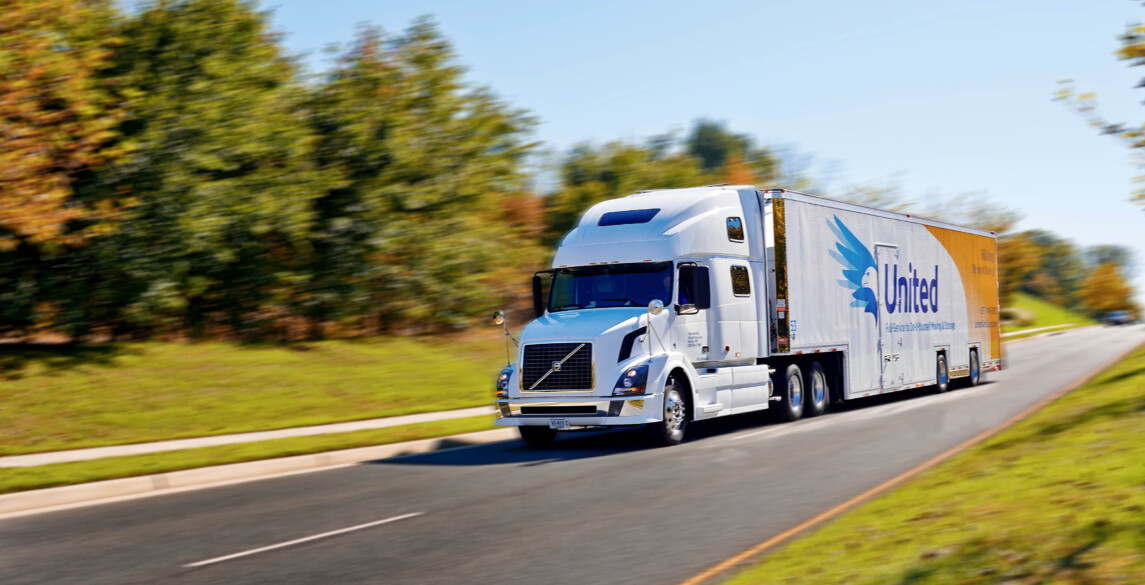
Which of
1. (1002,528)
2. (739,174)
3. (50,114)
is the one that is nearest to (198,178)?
(50,114)

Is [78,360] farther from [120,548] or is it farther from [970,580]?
[970,580]

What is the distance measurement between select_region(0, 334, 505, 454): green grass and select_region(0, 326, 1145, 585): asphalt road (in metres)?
5.89

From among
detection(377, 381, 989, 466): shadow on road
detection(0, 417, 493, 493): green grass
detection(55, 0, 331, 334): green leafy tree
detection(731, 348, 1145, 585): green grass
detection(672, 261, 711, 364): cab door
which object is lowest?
detection(377, 381, 989, 466): shadow on road

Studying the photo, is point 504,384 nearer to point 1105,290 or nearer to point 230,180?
point 230,180

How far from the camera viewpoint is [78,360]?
22.0m

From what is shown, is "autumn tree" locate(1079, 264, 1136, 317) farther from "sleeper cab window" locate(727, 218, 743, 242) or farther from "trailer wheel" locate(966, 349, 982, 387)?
"sleeper cab window" locate(727, 218, 743, 242)

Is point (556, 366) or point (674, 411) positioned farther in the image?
point (674, 411)

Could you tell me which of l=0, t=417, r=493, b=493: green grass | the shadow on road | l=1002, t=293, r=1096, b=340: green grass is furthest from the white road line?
l=1002, t=293, r=1096, b=340: green grass

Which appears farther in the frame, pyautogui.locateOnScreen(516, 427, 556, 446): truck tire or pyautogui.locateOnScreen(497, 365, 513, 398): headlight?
pyautogui.locateOnScreen(516, 427, 556, 446): truck tire

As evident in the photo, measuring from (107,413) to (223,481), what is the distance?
6506 millimetres

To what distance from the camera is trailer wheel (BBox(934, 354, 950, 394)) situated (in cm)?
2517

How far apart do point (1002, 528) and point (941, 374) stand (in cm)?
1951

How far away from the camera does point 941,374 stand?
83.5ft

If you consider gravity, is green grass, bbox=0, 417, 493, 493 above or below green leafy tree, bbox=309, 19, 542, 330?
below
